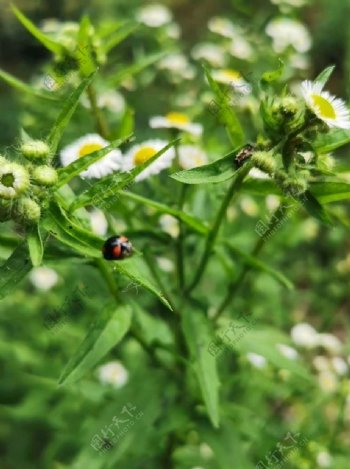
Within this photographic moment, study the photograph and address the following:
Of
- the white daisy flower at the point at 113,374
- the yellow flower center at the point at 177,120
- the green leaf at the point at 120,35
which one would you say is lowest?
the white daisy flower at the point at 113,374

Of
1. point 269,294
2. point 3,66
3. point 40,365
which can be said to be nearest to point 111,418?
point 40,365

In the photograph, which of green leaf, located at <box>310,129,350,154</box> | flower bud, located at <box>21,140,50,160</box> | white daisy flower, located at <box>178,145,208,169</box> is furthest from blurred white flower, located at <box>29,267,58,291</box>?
green leaf, located at <box>310,129,350,154</box>

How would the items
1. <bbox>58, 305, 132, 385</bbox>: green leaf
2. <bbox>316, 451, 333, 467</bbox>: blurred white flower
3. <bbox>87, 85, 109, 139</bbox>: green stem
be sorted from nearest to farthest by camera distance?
<bbox>58, 305, 132, 385</bbox>: green leaf < <bbox>87, 85, 109, 139</bbox>: green stem < <bbox>316, 451, 333, 467</bbox>: blurred white flower

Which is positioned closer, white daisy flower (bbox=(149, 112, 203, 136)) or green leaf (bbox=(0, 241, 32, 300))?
green leaf (bbox=(0, 241, 32, 300))

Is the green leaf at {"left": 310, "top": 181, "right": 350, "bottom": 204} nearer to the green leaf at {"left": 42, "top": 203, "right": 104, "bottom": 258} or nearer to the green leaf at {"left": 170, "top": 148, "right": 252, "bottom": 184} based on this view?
the green leaf at {"left": 170, "top": 148, "right": 252, "bottom": 184}

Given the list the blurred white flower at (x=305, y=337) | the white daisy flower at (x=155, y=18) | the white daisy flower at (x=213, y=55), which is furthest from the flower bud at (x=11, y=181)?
the white daisy flower at (x=155, y=18)

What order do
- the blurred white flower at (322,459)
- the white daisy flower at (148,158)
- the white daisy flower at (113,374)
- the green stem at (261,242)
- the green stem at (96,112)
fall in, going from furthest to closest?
the white daisy flower at (113,374) < the blurred white flower at (322,459) < the green stem at (96,112) < the white daisy flower at (148,158) < the green stem at (261,242)

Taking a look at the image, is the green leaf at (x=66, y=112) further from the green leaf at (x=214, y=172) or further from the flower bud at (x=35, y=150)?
the green leaf at (x=214, y=172)
